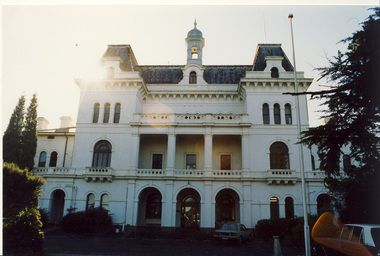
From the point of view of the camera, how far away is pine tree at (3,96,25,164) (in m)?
27.3

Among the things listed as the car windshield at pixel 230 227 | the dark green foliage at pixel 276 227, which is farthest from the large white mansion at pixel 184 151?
the car windshield at pixel 230 227

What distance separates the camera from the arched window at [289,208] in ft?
85.9

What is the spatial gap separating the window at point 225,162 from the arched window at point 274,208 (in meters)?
5.66

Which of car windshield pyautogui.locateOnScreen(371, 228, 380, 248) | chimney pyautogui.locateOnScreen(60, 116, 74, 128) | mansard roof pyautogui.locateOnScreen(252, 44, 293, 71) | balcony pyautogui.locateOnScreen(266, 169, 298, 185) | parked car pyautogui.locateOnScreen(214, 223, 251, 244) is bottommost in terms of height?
parked car pyautogui.locateOnScreen(214, 223, 251, 244)

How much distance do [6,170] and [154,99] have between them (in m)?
21.8

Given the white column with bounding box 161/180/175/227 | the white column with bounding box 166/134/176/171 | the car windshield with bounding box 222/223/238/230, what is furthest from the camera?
the white column with bounding box 166/134/176/171

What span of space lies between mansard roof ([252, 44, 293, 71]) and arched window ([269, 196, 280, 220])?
14.5 metres

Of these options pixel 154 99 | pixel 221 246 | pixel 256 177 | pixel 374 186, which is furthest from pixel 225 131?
pixel 374 186

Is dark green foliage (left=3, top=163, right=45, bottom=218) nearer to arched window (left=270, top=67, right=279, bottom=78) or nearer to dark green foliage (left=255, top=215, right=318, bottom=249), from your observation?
dark green foliage (left=255, top=215, right=318, bottom=249)

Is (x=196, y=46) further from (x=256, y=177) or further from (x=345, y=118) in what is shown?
(x=345, y=118)

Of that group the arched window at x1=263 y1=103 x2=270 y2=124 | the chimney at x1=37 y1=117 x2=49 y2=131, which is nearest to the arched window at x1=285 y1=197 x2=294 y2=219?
the arched window at x1=263 y1=103 x2=270 y2=124

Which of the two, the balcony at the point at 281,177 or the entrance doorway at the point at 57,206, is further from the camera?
the entrance doorway at the point at 57,206

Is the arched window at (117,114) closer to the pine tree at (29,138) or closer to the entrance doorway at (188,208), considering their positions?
the pine tree at (29,138)

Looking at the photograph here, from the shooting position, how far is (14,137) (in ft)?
92.7
